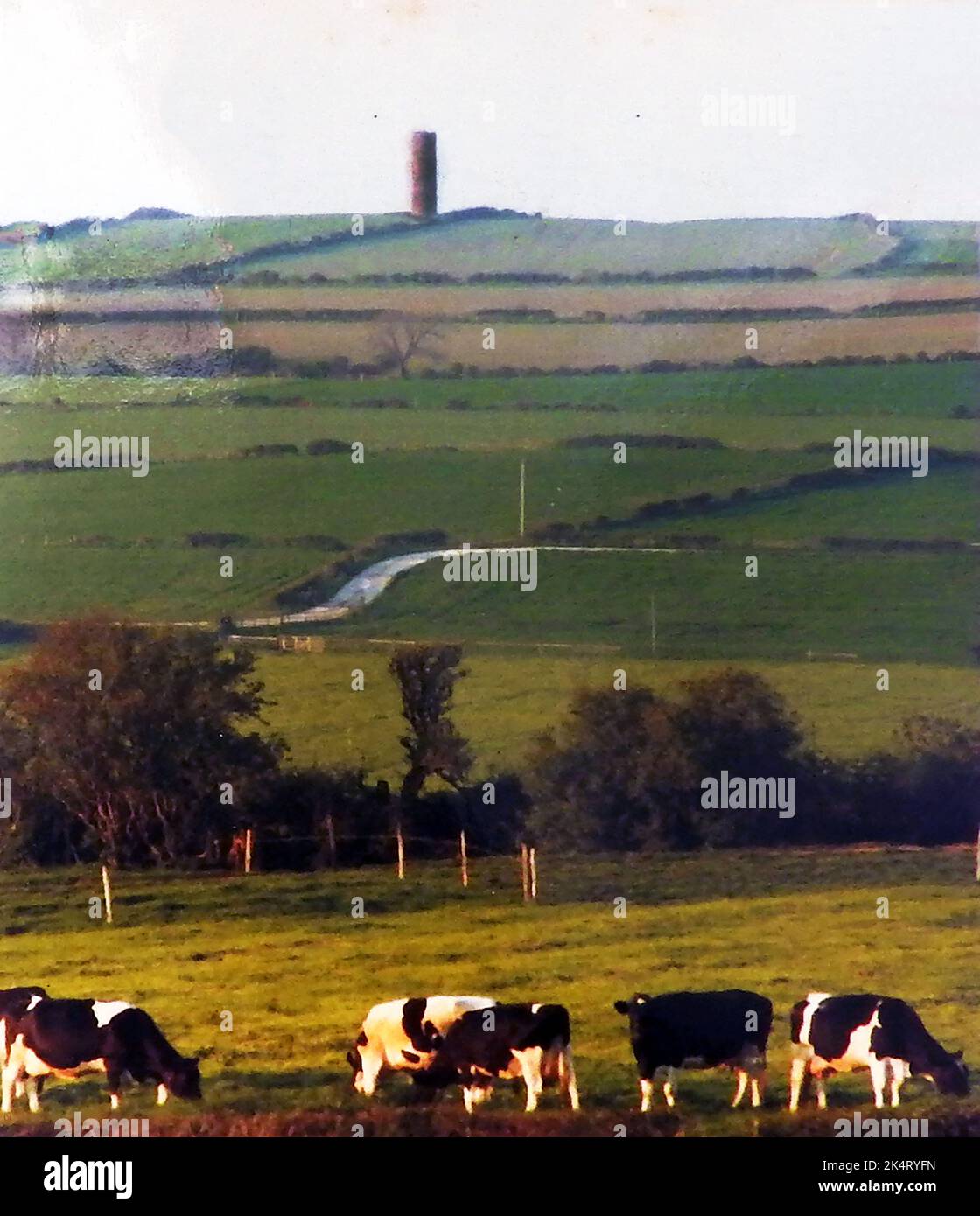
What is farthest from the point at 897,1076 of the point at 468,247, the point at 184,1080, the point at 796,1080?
the point at 468,247

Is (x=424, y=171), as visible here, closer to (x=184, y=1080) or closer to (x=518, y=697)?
(x=518, y=697)

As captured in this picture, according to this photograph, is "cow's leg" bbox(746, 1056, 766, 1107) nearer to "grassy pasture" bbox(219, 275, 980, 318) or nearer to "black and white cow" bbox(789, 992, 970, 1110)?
"black and white cow" bbox(789, 992, 970, 1110)

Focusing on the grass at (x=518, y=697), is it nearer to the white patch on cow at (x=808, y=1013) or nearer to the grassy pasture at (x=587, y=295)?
the white patch on cow at (x=808, y=1013)
